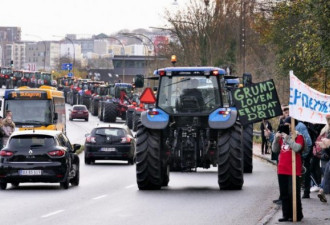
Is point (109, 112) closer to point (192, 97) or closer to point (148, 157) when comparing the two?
point (192, 97)

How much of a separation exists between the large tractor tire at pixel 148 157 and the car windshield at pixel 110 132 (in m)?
14.3

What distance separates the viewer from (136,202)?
884 inches

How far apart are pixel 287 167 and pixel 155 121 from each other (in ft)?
26.1

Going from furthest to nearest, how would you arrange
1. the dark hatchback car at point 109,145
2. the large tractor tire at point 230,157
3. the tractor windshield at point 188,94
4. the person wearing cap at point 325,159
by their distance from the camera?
1. the dark hatchback car at point 109,145
2. the tractor windshield at point 188,94
3. the large tractor tire at point 230,157
4. the person wearing cap at point 325,159

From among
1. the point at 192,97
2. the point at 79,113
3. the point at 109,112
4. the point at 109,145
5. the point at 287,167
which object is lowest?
the point at 79,113

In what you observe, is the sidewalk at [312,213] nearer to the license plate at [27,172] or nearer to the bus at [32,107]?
the license plate at [27,172]

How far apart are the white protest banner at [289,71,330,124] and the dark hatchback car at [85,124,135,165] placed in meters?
20.9

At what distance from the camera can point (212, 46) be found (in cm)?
8575

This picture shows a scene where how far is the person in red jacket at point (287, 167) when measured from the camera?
17.5 m

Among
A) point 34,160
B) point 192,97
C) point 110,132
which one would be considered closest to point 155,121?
point 192,97

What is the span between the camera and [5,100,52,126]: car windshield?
44.6 meters

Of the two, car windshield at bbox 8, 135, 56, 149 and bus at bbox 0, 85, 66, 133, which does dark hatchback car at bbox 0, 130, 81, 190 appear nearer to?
car windshield at bbox 8, 135, 56, 149

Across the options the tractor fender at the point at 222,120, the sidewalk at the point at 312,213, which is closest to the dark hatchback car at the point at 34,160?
the tractor fender at the point at 222,120

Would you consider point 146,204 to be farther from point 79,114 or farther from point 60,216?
point 79,114
